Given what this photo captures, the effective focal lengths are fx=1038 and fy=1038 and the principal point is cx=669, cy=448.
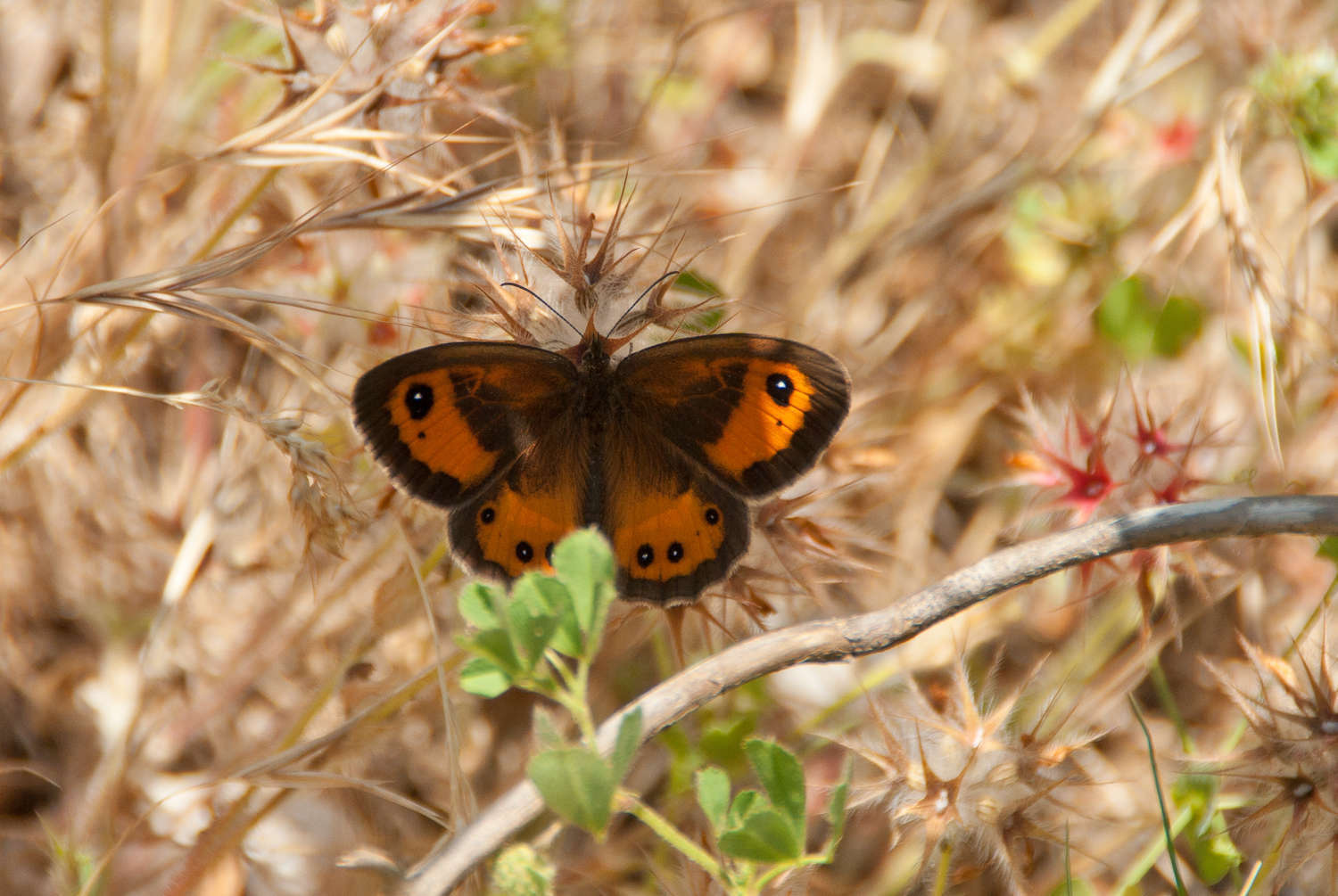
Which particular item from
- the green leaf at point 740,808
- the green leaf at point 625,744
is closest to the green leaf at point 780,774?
the green leaf at point 740,808

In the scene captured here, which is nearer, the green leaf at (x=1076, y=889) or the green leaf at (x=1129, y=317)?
the green leaf at (x=1076, y=889)

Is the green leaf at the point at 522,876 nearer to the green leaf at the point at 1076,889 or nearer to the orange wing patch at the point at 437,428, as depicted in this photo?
the orange wing patch at the point at 437,428

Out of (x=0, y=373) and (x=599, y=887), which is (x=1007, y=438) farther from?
(x=0, y=373)

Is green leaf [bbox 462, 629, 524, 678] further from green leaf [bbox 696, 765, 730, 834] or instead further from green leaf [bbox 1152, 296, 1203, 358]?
green leaf [bbox 1152, 296, 1203, 358]

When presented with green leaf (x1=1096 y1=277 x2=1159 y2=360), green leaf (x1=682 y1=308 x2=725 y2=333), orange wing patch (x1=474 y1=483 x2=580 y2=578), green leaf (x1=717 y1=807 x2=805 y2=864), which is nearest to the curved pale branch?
green leaf (x1=717 y1=807 x2=805 y2=864)

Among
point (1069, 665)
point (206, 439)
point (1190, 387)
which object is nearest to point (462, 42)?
point (206, 439)

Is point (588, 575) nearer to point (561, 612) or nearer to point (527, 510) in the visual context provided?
point (561, 612)
